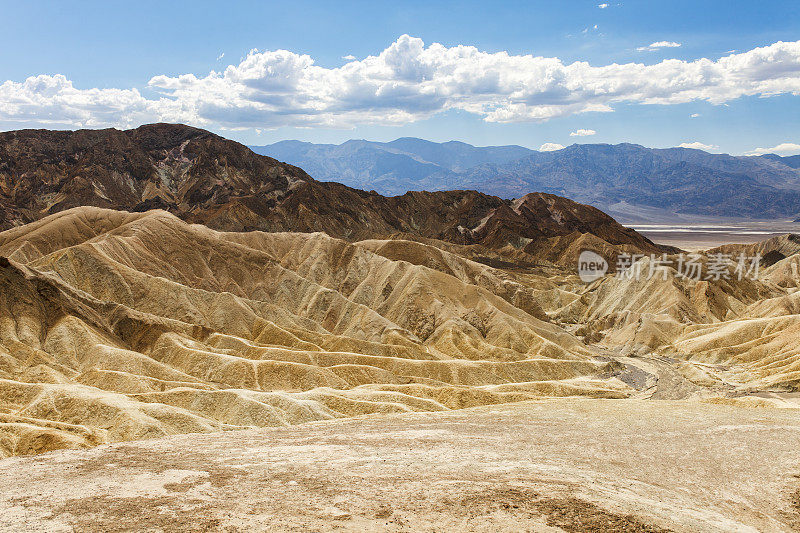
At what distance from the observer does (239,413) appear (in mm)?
49344

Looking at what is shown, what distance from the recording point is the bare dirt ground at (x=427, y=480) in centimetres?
2028

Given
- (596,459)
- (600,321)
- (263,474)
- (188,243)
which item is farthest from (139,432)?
(600,321)

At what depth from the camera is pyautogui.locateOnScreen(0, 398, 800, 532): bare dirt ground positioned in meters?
20.3

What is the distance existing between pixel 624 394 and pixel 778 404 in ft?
57.8

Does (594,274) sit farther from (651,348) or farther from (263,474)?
(263,474)

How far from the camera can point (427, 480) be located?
2477 centimetres

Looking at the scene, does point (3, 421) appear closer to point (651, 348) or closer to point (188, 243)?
point (188, 243)

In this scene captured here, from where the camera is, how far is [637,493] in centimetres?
2477

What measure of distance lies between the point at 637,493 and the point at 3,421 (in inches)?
1566

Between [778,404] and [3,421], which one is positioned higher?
[3,421]

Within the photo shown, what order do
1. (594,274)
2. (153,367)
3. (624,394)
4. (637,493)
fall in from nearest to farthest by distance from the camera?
(637,493), (153,367), (624,394), (594,274)

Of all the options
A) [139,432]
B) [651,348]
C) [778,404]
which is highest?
[139,432]

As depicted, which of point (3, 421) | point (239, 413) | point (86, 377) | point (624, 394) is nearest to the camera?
point (3, 421)

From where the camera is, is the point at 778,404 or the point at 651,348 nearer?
the point at 778,404
